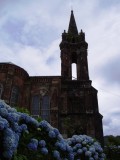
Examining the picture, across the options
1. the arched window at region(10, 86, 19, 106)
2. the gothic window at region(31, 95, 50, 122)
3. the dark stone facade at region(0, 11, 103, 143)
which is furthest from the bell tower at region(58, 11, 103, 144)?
the arched window at region(10, 86, 19, 106)

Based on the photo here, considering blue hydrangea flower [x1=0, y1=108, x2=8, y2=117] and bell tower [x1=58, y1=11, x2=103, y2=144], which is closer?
blue hydrangea flower [x1=0, y1=108, x2=8, y2=117]

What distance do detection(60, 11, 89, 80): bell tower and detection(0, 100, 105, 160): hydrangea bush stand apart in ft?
77.8

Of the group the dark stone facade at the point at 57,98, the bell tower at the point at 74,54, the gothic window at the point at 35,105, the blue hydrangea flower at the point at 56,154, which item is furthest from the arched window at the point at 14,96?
the blue hydrangea flower at the point at 56,154

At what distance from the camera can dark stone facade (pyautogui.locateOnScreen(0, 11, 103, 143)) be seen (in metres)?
25.1

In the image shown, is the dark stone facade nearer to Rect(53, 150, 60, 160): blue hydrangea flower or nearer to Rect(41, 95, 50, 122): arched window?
Rect(41, 95, 50, 122): arched window

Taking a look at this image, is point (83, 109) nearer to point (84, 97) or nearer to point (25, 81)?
point (84, 97)

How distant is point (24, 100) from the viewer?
26.3 m

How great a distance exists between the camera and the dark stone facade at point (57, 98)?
25062 millimetres

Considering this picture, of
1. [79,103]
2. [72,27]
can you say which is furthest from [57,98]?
[72,27]

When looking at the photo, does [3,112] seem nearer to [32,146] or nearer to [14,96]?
[32,146]

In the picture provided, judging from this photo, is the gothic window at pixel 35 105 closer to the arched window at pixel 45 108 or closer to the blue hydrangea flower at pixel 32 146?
the arched window at pixel 45 108

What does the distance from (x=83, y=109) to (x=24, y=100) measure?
6.33m

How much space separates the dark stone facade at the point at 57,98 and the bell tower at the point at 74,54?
2796mm

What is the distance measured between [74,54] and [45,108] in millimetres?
11290
